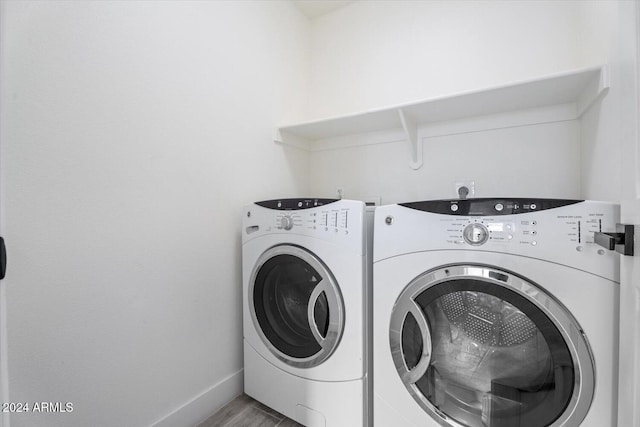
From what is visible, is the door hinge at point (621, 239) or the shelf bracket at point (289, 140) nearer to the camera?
the door hinge at point (621, 239)

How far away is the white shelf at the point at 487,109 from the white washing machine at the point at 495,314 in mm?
624

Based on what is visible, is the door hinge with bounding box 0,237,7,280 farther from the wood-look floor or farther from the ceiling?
the ceiling

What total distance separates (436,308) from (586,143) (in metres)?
1.05

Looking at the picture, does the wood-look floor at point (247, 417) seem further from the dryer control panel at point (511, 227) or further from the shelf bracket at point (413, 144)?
the shelf bracket at point (413, 144)

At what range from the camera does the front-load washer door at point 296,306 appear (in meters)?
1.06

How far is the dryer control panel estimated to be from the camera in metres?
0.71

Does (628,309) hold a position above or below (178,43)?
below

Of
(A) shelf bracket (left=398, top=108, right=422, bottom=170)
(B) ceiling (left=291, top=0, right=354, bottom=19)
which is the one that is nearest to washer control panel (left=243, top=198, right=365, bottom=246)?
(A) shelf bracket (left=398, top=108, right=422, bottom=170)

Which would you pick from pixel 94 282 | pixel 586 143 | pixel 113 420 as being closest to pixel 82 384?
pixel 113 420

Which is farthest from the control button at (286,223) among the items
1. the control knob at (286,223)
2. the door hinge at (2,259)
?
the door hinge at (2,259)

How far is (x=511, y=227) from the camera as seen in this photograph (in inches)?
31.3

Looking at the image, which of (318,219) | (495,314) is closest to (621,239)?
(495,314)

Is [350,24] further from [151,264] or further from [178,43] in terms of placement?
[151,264]

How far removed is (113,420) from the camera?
3.08ft
